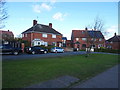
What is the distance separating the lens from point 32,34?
3647 centimetres

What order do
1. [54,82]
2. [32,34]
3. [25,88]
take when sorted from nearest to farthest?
1. [25,88]
2. [54,82]
3. [32,34]

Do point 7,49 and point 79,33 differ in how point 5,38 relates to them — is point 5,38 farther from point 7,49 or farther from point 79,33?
point 79,33

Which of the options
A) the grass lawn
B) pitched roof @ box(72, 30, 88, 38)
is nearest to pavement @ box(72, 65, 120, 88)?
the grass lawn

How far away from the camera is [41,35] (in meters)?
38.2

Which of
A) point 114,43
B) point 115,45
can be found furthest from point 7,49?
point 114,43

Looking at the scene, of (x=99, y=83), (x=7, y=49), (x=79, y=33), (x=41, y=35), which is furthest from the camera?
(x=79, y=33)

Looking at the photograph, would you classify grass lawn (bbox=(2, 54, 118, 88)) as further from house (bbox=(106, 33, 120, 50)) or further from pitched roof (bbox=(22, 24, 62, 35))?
house (bbox=(106, 33, 120, 50))

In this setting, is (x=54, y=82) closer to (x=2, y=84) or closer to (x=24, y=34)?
(x=2, y=84)

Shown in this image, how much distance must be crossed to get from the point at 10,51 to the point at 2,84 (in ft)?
50.4

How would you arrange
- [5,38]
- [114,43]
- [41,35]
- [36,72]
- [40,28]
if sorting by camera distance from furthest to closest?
[114,43] → [40,28] → [41,35] → [5,38] → [36,72]

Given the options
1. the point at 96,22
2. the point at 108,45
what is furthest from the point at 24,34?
the point at 108,45

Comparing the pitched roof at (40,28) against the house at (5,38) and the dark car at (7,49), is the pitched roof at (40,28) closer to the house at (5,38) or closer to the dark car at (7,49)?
the house at (5,38)

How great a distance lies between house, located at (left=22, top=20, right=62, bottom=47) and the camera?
36531mm

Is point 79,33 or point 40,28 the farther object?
point 79,33
